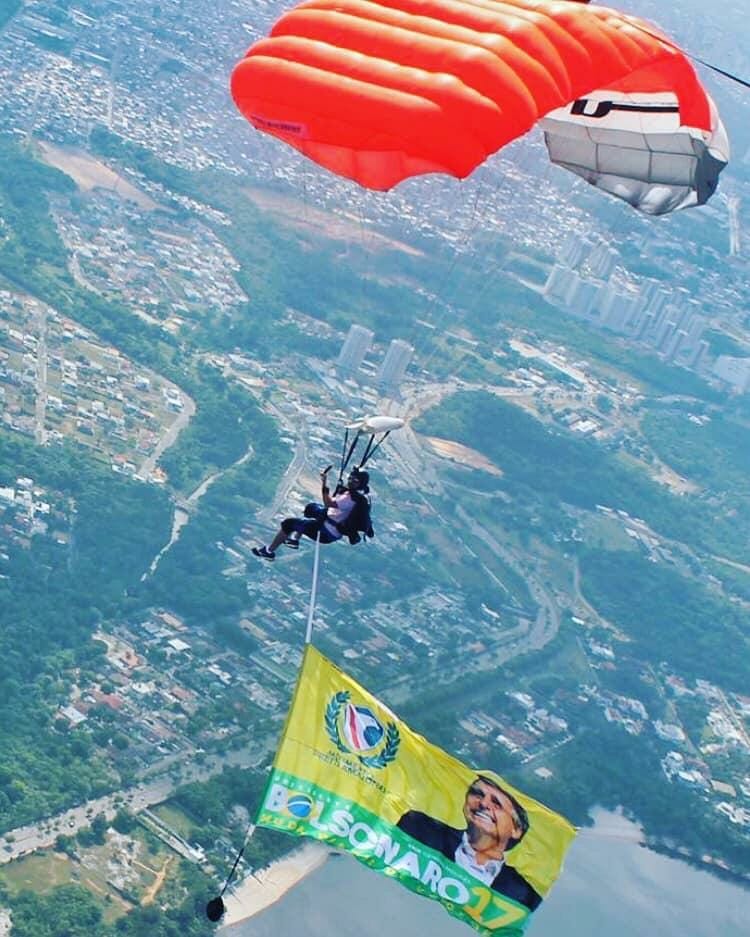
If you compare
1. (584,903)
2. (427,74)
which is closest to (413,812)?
(427,74)

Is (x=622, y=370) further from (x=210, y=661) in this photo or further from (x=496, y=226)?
(x=210, y=661)

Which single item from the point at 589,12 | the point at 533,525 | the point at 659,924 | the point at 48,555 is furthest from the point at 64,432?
the point at 589,12

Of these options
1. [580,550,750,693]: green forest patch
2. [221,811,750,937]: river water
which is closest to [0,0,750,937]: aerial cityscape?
[580,550,750,693]: green forest patch

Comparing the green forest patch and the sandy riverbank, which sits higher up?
the sandy riverbank

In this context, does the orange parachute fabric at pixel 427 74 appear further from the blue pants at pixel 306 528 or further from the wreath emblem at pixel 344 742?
the wreath emblem at pixel 344 742

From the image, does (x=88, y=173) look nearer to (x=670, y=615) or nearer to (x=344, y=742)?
(x=670, y=615)

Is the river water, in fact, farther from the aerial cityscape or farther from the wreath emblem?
the wreath emblem
